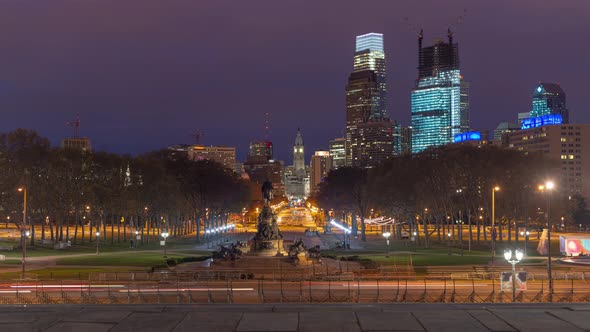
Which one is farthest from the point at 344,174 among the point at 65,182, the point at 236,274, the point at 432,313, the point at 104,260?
the point at 432,313

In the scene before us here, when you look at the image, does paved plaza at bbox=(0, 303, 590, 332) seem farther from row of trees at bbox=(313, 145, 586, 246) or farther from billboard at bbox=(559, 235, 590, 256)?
row of trees at bbox=(313, 145, 586, 246)

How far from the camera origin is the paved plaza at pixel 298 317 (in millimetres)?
17156

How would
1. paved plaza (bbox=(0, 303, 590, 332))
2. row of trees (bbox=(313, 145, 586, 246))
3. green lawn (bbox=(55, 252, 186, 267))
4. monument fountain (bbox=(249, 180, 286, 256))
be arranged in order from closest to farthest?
paved plaza (bbox=(0, 303, 590, 332))
monument fountain (bbox=(249, 180, 286, 256))
green lawn (bbox=(55, 252, 186, 267))
row of trees (bbox=(313, 145, 586, 246))

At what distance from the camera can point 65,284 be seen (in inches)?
1847

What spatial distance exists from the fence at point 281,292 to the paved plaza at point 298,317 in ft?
45.4

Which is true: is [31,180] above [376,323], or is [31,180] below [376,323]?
above

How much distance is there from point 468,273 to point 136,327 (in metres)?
40.8

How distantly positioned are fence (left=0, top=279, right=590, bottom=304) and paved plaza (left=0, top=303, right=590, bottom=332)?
13.8 meters

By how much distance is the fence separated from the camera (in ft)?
120

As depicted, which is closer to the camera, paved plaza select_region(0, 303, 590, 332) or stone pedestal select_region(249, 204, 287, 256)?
paved plaza select_region(0, 303, 590, 332)

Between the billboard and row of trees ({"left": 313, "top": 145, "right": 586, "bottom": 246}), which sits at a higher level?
row of trees ({"left": 313, "top": 145, "right": 586, "bottom": 246})

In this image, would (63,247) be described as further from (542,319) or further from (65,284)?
(542,319)

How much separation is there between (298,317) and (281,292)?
19.3 meters

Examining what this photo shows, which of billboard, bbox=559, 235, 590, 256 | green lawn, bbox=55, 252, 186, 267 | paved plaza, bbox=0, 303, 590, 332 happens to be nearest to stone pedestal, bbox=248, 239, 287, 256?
green lawn, bbox=55, 252, 186, 267
